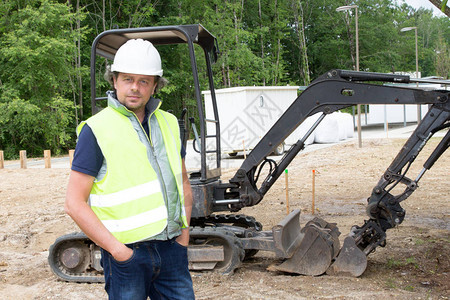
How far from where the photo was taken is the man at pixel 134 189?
2.45 metres

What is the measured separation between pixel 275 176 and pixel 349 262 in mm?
1434

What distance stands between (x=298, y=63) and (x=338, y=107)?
43.5 meters

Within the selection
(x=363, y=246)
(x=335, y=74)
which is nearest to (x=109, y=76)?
(x=335, y=74)

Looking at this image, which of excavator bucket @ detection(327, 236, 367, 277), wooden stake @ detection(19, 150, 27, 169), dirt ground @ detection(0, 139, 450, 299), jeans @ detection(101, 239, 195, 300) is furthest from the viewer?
wooden stake @ detection(19, 150, 27, 169)

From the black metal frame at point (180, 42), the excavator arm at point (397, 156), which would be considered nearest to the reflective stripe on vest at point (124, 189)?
the black metal frame at point (180, 42)

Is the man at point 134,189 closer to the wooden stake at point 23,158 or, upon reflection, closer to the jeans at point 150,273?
the jeans at point 150,273

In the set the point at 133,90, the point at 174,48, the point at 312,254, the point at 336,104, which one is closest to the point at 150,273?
the point at 133,90

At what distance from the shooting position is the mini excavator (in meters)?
5.71

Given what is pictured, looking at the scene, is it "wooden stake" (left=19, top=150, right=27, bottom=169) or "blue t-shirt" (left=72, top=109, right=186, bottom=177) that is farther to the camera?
"wooden stake" (left=19, top=150, right=27, bottom=169)

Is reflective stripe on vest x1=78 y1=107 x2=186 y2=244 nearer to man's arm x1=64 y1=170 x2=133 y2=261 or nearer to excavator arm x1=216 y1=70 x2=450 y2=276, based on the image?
man's arm x1=64 y1=170 x2=133 y2=261

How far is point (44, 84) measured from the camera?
2694 centimetres

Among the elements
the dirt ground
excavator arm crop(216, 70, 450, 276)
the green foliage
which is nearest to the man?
the dirt ground

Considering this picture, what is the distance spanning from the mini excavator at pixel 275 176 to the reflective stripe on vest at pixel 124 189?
3.28 m

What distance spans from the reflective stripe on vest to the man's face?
0.40ft
